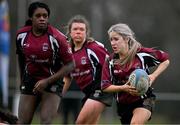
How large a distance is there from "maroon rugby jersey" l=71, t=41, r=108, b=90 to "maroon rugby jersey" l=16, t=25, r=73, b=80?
879 mm

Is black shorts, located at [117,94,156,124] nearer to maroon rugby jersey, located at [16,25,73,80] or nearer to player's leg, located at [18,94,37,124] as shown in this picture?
maroon rugby jersey, located at [16,25,73,80]

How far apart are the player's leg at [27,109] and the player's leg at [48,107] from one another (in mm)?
135

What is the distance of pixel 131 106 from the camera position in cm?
1029

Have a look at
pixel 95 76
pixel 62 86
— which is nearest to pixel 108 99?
pixel 95 76

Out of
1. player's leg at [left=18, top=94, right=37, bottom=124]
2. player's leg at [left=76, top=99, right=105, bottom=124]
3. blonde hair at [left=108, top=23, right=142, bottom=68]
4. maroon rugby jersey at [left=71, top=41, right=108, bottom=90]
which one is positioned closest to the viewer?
blonde hair at [left=108, top=23, right=142, bottom=68]

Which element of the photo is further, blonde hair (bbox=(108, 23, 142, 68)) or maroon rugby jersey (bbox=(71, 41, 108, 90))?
maroon rugby jersey (bbox=(71, 41, 108, 90))

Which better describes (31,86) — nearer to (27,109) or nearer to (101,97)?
(27,109)

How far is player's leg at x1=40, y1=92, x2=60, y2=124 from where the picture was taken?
398 inches

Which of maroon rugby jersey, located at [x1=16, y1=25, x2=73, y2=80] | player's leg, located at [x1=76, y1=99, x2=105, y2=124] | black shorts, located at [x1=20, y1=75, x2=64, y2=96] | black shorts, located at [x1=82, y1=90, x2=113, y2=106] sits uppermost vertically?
maroon rugby jersey, located at [x1=16, y1=25, x2=73, y2=80]

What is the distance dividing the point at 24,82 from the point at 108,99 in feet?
4.59

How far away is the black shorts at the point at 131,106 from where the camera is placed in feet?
33.3

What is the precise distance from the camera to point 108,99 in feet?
37.2

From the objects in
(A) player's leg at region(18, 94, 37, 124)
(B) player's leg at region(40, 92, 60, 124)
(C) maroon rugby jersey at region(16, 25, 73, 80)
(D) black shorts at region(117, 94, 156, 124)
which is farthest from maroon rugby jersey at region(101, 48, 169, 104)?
(A) player's leg at region(18, 94, 37, 124)

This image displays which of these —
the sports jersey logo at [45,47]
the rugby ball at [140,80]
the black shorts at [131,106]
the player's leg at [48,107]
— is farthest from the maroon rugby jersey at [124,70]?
the sports jersey logo at [45,47]
